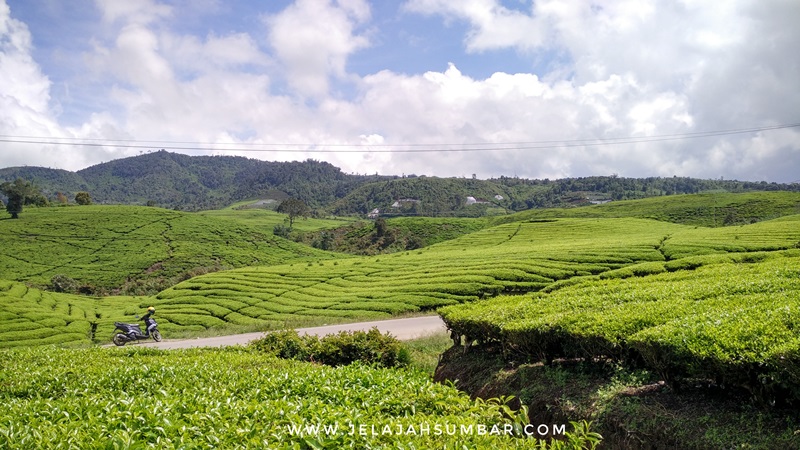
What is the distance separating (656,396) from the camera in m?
6.70

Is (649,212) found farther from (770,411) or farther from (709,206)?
(770,411)

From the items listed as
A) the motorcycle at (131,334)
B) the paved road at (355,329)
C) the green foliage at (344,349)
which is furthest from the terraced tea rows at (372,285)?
the green foliage at (344,349)

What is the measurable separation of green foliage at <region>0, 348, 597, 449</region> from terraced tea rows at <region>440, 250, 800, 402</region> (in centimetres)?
268

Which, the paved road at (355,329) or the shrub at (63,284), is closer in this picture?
the paved road at (355,329)

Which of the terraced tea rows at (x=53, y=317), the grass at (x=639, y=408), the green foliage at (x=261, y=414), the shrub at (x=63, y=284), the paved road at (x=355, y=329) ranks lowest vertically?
the shrub at (x=63, y=284)

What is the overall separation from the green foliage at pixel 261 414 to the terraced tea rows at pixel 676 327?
2.68 m

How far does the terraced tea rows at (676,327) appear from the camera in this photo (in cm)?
554

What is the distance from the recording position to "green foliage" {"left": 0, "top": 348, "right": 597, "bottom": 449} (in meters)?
3.83

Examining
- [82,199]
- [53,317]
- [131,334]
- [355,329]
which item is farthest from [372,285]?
[82,199]

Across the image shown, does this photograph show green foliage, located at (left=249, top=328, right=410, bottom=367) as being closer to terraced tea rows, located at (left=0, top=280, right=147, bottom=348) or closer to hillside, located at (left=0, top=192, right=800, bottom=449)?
hillside, located at (left=0, top=192, right=800, bottom=449)

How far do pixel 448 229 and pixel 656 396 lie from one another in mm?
98695

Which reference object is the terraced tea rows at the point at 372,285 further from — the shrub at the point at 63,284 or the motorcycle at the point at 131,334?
the shrub at the point at 63,284

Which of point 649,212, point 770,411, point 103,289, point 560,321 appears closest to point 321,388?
point 560,321

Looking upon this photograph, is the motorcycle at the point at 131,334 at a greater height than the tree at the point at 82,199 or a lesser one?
lesser
